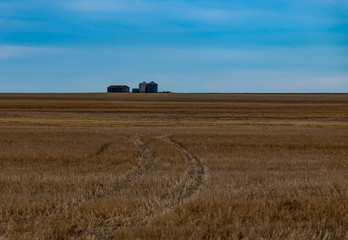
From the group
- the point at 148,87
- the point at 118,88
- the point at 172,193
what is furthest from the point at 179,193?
the point at 118,88

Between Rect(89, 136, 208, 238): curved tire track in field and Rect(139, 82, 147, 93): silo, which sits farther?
Rect(139, 82, 147, 93): silo

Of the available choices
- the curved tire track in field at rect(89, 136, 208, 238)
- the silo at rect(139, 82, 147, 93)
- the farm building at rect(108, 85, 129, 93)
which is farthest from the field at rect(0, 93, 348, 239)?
the farm building at rect(108, 85, 129, 93)

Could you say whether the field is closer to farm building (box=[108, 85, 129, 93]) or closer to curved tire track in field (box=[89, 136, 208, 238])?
curved tire track in field (box=[89, 136, 208, 238])

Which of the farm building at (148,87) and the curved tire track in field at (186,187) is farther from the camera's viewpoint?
the farm building at (148,87)

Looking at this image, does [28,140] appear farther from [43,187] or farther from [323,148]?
[323,148]

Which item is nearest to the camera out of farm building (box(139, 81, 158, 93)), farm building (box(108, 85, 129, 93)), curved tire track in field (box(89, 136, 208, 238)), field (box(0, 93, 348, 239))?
field (box(0, 93, 348, 239))

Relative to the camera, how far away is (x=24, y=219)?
320 inches

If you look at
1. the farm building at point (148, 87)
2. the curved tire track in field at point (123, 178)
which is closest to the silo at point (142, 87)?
the farm building at point (148, 87)

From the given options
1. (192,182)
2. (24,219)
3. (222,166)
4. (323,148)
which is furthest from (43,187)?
(323,148)

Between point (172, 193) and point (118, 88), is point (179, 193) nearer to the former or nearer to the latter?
point (172, 193)

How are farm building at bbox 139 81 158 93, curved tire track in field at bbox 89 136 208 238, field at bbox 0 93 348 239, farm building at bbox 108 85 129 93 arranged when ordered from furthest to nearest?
farm building at bbox 108 85 129 93, farm building at bbox 139 81 158 93, curved tire track in field at bbox 89 136 208 238, field at bbox 0 93 348 239

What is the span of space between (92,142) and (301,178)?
46.6 ft

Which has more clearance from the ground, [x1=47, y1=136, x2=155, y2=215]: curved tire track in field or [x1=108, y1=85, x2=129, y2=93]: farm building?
[x1=108, y1=85, x2=129, y2=93]: farm building

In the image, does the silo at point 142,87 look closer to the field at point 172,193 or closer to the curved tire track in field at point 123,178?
the curved tire track in field at point 123,178
